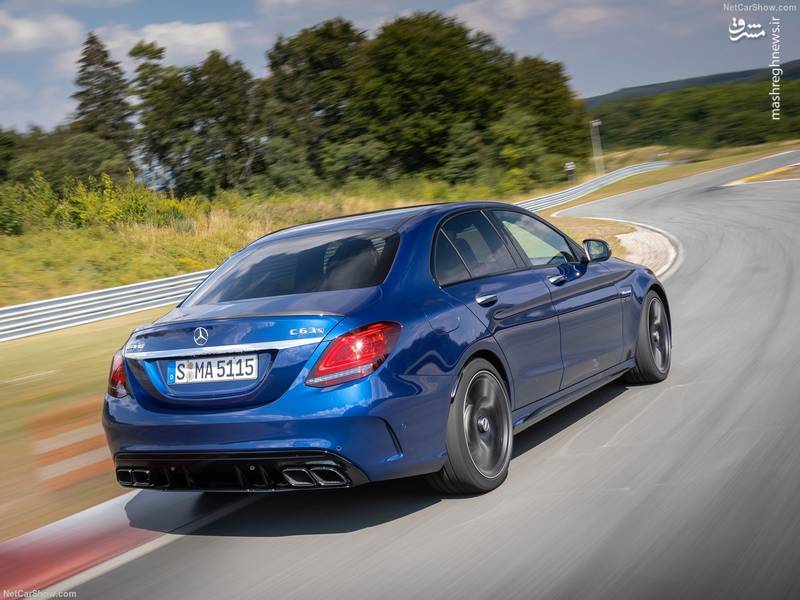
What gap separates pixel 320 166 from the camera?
6506cm

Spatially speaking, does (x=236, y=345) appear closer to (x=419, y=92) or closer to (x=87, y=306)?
(x=87, y=306)

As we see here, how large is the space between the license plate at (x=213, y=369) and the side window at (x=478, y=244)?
1461 millimetres

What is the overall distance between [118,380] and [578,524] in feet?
7.61

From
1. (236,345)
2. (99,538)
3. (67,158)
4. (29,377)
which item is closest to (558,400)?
(236,345)

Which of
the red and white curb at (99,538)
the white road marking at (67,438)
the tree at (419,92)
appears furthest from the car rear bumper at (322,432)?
the tree at (419,92)

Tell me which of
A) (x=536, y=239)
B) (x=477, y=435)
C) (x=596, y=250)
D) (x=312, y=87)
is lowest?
(x=477, y=435)

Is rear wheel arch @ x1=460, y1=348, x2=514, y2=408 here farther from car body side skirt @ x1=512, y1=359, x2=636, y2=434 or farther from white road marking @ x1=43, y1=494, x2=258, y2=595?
white road marking @ x1=43, y1=494, x2=258, y2=595

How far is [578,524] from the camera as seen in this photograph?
4301mm

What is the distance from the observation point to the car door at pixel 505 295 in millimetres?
5105

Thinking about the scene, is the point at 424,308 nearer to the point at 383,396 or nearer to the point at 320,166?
the point at 383,396

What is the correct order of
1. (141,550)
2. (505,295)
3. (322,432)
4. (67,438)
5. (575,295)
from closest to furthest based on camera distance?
(322,432)
(141,550)
(505,295)
(575,295)
(67,438)

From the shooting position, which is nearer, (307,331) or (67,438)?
(307,331)

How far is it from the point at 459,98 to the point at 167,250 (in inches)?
1759

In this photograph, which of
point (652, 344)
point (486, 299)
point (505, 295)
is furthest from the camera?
point (652, 344)
